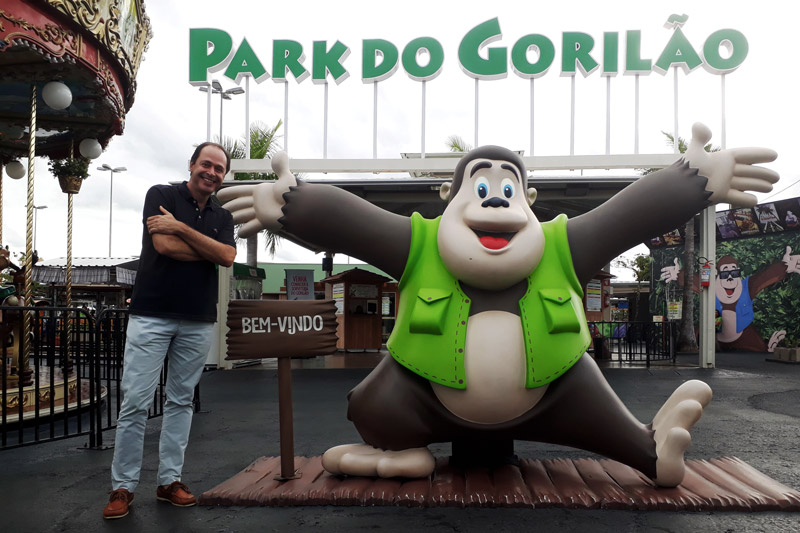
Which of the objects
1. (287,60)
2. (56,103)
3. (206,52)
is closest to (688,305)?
(287,60)

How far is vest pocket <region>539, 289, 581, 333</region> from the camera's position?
304 cm

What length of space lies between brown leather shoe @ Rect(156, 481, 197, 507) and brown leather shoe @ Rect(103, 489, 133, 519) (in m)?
0.19

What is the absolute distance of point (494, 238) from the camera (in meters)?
3.14

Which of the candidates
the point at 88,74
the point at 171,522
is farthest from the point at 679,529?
the point at 88,74

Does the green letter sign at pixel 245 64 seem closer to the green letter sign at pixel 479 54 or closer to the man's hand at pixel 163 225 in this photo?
the green letter sign at pixel 479 54

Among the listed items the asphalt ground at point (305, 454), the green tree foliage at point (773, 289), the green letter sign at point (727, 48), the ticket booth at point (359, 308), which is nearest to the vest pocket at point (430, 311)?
the asphalt ground at point (305, 454)

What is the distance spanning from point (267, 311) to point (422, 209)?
25.3ft

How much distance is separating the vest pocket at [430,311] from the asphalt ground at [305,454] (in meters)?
0.88

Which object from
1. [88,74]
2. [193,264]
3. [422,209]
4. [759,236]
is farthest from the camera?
[759,236]

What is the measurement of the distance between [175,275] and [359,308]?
10.7m

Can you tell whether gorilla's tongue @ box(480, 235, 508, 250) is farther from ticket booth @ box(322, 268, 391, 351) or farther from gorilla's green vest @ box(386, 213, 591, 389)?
ticket booth @ box(322, 268, 391, 351)

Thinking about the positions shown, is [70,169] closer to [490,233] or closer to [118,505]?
[118,505]

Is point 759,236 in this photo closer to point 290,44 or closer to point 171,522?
point 290,44

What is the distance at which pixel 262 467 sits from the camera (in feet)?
11.9
